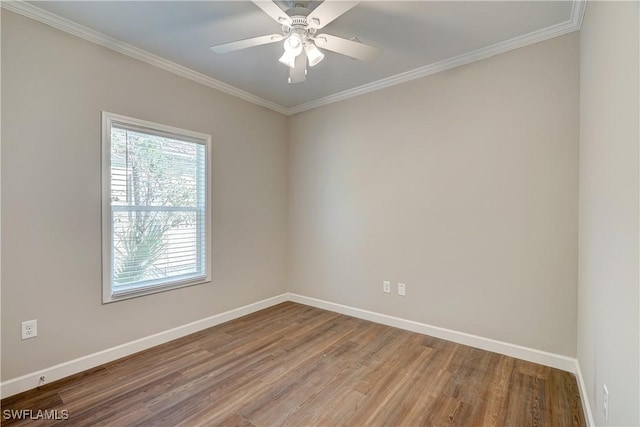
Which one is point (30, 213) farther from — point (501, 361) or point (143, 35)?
point (501, 361)

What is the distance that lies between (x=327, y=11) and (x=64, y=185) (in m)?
2.22

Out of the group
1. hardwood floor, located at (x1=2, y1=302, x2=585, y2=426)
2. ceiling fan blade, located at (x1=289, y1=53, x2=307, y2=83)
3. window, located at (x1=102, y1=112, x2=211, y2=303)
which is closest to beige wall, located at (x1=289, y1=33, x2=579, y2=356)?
hardwood floor, located at (x1=2, y1=302, x2=585, y2=426)

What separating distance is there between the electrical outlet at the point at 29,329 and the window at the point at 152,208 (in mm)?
425

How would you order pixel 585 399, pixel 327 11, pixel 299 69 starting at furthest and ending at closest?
pixel 299 69 → pixel 585 399 → pixel 327 11

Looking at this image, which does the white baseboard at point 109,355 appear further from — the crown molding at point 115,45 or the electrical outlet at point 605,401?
the electrical outlet at point 605,401

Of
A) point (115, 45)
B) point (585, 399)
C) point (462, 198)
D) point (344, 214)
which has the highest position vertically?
point (115, 45)

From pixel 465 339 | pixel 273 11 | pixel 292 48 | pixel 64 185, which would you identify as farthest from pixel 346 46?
pixel 465 339

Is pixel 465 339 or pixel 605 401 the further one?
pixel 465 339

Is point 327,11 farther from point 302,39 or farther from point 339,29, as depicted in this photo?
point 339,29

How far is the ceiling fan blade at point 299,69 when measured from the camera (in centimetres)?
206

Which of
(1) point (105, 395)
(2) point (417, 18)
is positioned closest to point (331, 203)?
(2) point (417, 18)

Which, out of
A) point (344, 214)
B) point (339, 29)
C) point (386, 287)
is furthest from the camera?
point (344, 214)

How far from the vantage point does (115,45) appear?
243 centimetres

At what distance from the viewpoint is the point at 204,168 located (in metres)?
3.10
